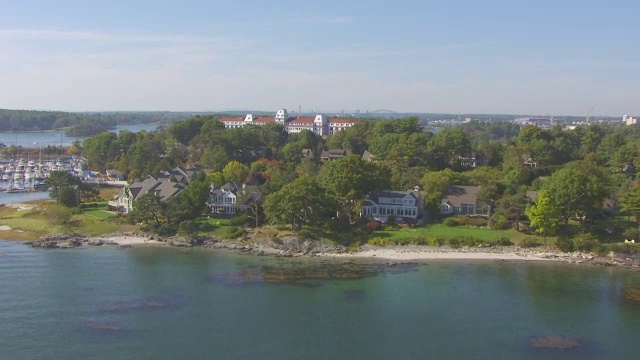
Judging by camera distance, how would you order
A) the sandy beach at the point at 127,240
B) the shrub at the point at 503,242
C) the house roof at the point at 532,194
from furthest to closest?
the house roof at the point at 532,194 → the sandy beach at the point at 127,240 → the shrub at the point at 503,242

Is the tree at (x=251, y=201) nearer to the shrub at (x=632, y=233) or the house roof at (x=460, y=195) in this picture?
the house roof at (x=460, y=195)

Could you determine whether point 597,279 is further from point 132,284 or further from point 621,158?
point 621,158

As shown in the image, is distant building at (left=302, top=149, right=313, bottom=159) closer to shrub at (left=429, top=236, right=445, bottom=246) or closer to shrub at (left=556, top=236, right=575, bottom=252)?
shrub at (left=429, top=236, right=445, bottom=246)

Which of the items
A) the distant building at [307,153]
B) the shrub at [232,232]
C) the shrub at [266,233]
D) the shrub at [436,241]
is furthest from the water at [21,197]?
the shrub at [436,241]

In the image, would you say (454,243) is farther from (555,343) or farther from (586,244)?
(555,343)

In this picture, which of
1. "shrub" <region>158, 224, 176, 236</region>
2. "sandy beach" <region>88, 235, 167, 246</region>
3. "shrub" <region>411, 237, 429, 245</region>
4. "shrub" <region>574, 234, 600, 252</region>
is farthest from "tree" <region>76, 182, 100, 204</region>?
"shrub" <region>574, 234, 600, 252</region>

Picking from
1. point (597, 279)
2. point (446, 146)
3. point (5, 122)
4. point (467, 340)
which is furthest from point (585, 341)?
point (5, 122)

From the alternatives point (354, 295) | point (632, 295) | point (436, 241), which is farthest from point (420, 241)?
point (632, 295)
